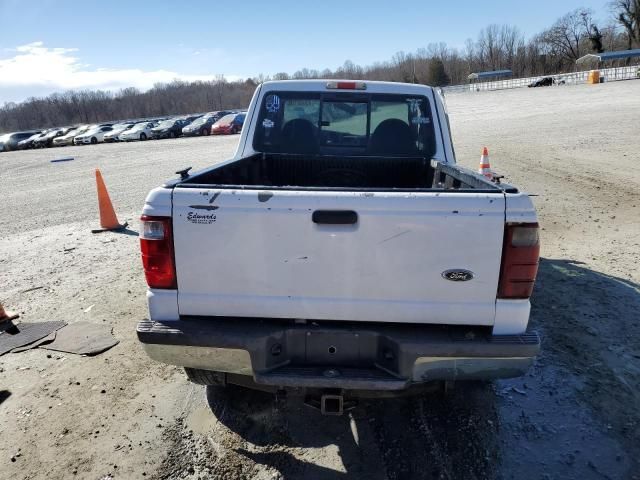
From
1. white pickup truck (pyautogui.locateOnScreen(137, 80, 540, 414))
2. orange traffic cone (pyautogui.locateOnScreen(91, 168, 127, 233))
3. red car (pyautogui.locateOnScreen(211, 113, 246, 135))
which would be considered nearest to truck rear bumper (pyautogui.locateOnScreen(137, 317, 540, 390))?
white pickup truck (pyautogui.locateOnScreen(137, 80, 540, 414))

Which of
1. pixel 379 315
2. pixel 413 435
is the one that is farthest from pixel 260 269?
pixel 413 435

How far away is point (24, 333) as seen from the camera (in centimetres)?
459

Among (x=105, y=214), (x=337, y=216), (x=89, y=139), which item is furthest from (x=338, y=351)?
(x=89, y=139)

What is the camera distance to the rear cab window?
4.59 metres

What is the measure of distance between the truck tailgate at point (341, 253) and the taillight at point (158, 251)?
Answer: 0.05 metres

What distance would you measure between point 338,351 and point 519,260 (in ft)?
3.46

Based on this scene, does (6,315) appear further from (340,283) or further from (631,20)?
(631,20)

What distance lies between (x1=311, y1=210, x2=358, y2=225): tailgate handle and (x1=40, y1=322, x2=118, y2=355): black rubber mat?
2923 millimetres

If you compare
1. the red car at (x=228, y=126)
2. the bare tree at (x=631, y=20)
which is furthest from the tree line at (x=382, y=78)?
the red car at (x=228, y=126)

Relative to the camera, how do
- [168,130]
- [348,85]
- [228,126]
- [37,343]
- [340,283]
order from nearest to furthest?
[340,283]
[37,343]
[348,85]
[228,126]
[168,130]

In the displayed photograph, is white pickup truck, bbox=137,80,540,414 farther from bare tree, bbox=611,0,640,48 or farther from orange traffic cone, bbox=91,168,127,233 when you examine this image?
bare tree, bbox=611,0,640,48

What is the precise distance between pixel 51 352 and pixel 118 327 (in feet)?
2.03

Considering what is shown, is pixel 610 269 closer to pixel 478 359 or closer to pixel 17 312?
pixel 478 359

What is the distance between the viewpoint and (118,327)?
15.2 feet
